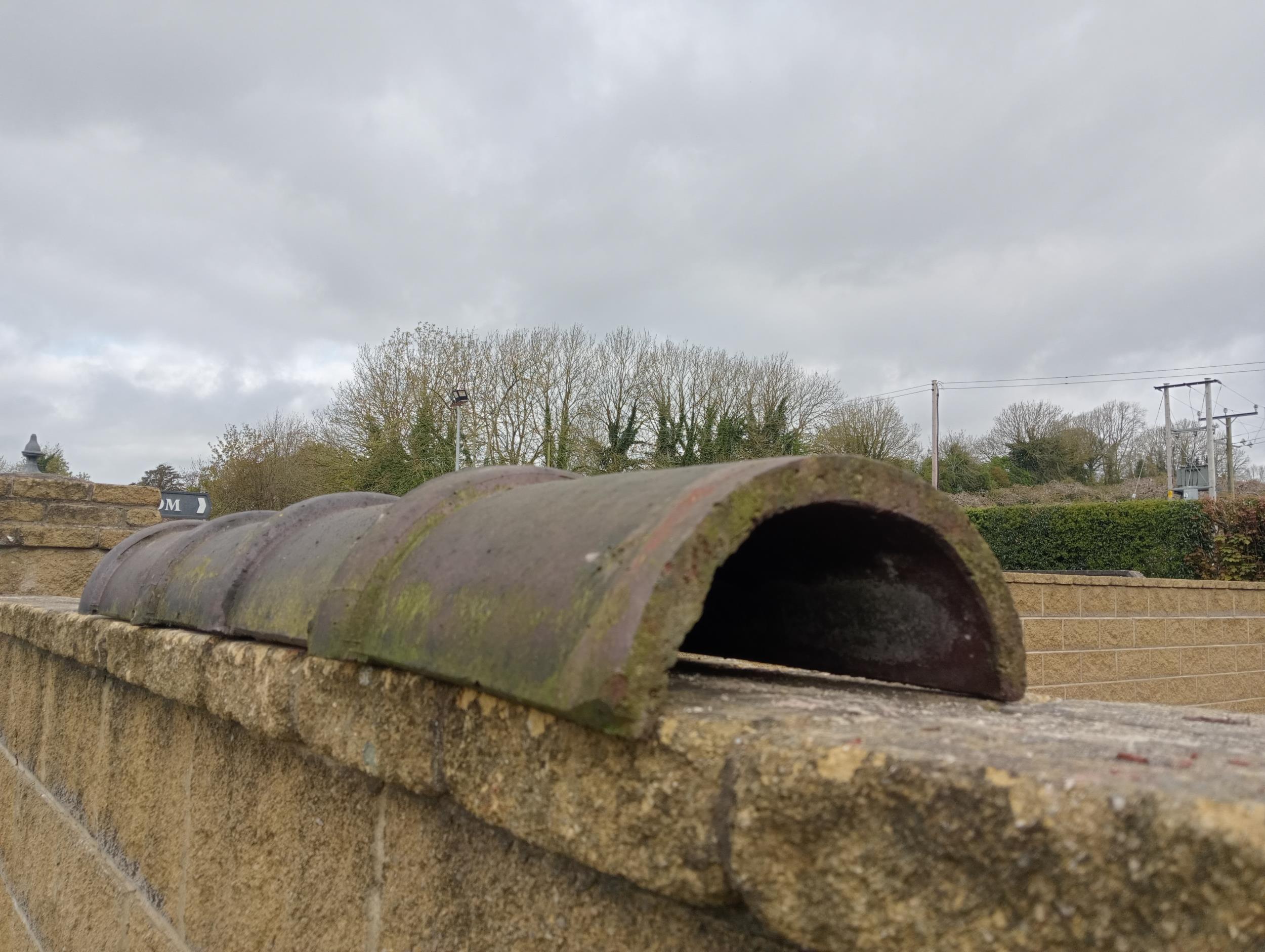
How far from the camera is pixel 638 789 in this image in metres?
0.90

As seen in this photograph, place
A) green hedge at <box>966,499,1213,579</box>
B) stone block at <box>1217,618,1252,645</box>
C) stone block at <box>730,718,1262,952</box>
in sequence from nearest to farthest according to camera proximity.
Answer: stone block at <box>730,718,1262,952</box> → stone block at <box>1217,618,1252,645</box> → green hedge at <box>966,499,1213,579</box>

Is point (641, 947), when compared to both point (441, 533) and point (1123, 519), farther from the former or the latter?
point (1123, 519)

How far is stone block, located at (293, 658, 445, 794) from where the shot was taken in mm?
1239

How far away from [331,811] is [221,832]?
0.54m

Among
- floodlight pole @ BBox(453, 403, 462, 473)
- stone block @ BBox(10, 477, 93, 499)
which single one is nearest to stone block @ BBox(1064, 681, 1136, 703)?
stone block @ BBox(10, 477, 93, 499)

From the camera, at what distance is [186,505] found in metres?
7.62

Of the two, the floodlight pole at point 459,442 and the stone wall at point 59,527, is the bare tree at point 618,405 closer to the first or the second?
the floodlight pole at point 459,442

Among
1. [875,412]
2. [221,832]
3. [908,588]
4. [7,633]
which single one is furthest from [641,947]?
[875,412]

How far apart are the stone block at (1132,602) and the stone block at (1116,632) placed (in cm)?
5

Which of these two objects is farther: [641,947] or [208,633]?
[208,633]

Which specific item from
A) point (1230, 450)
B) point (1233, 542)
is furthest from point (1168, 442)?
point (1233, 542)

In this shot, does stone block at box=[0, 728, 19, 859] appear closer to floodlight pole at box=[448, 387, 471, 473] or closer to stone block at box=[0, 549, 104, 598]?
stone block at box=[0, 549, 104, 598]

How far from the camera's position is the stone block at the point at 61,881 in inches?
97.2

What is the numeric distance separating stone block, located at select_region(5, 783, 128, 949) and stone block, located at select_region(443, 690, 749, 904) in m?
1.82
